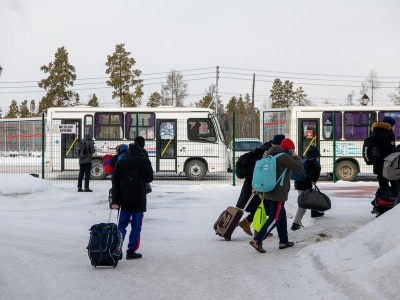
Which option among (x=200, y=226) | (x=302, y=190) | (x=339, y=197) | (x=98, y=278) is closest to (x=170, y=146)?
(x=339, y=197)

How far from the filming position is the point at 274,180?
7.51 metres

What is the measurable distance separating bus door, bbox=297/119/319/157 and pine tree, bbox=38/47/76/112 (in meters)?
35.0

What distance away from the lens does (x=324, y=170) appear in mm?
20141

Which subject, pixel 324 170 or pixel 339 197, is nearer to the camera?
pixel 339 197

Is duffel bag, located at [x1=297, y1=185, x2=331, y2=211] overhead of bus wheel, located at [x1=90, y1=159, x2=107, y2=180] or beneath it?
overhead

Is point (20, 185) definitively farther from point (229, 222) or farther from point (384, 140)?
point (384, 140)

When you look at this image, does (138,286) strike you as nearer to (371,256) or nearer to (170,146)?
(371,256)

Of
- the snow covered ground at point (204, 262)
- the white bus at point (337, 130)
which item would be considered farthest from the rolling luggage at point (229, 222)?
the white bus at point (337, 130)

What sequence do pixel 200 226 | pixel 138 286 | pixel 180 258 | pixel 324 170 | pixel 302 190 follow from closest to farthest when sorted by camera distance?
pixel 138 286 < pixel 180 258 < pixel 302 190 < pixel 200 226 < pixel 324 170

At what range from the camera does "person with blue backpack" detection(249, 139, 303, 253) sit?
753 centimetres

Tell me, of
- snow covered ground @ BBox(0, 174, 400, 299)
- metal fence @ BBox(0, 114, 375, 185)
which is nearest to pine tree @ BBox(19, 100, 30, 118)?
metal fence @ BBox(0, 114, 375, 185)

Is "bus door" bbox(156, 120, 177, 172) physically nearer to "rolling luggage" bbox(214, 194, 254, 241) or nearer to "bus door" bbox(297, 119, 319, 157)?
"bus door" bbox(297, 119, 319, 157)

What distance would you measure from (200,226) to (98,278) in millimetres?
4613

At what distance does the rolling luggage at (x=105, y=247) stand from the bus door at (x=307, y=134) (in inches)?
578
